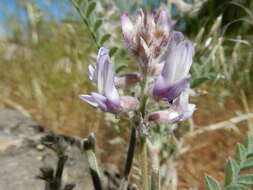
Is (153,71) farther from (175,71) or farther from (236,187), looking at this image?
(236,187)

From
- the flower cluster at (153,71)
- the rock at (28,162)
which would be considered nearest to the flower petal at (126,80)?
the flower cluster at (153,71)

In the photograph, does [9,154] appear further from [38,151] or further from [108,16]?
[108,16]

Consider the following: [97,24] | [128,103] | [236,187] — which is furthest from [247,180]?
[97,24]

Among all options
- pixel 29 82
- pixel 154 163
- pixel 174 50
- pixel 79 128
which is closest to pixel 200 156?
pixel 79 128

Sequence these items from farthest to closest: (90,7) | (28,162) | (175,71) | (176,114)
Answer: (28,162) → (90,7) → (176,114) → (175,71)

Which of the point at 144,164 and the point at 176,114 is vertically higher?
the point at 176,114

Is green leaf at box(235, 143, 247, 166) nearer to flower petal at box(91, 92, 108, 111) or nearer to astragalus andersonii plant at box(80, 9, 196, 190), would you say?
astragalus andersonii plant at box(80, 9, 196, 190)

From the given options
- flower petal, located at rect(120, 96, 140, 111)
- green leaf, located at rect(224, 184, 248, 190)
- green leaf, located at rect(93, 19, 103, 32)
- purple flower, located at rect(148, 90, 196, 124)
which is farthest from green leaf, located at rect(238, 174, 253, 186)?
green leaf, located at rect(93, 19, 103, 32)
